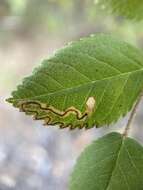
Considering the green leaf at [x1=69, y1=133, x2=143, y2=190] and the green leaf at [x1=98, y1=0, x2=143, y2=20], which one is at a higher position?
the green leaf at [x1=98, y1=0, x2=143, y2=20]

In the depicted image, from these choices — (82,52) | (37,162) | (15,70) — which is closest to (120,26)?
(37,162)

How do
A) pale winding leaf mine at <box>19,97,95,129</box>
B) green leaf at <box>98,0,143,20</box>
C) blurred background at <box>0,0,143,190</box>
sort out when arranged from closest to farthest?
pale winding leaf mine at <box>19,97,95,129</box>
green leaf at <box>98,0,143,20</box>
blurred background at <box>0,0,143,190</box>

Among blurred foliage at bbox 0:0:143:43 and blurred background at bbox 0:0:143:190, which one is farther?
blurred foliage at bbox 0:0:143:43

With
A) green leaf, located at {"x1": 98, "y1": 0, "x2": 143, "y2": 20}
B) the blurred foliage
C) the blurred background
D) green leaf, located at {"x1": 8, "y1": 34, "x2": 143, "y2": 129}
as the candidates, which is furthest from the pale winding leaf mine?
the blurred foliage

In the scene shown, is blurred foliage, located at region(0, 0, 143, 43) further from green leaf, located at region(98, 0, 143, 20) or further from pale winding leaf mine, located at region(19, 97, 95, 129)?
pale winding leaf mine, located at region(19, 97, 95, 129)

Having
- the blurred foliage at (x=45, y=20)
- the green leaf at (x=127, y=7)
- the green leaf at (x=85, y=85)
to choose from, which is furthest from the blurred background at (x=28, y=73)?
the green leaf at (x=85, y=85)

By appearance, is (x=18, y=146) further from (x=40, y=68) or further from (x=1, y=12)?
(x=40, y=68)

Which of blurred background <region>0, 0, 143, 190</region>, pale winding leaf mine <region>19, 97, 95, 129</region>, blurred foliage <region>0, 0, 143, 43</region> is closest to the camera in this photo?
pale winding leaf mine <region>19, 97, 95, 129</region>
